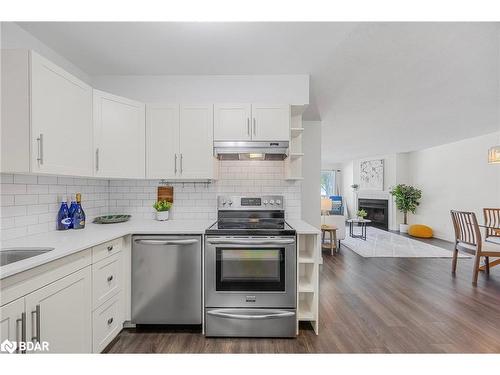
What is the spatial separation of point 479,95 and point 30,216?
522cm

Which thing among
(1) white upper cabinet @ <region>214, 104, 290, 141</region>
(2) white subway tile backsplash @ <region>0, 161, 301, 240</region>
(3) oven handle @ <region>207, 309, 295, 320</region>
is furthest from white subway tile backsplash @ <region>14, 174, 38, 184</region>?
(3) oven handle @ <region>207, 309, 295, 320</region>

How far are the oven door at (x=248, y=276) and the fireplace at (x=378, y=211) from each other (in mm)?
7010

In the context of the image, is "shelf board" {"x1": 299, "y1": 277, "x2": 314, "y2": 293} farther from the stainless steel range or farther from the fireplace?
the fireplace

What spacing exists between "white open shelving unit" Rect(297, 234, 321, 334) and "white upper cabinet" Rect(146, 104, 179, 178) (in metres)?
1.51

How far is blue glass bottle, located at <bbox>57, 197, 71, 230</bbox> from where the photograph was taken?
2.14m

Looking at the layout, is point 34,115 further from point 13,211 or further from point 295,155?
point 295,155

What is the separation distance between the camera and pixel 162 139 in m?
2.52

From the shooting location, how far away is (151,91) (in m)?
2.79

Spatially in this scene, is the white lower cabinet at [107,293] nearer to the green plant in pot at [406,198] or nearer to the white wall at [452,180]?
the white wall at [452,180]

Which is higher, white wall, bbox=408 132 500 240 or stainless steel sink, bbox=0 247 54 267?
white wall, bbox=408 132 500 240

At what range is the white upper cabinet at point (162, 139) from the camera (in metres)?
2.52

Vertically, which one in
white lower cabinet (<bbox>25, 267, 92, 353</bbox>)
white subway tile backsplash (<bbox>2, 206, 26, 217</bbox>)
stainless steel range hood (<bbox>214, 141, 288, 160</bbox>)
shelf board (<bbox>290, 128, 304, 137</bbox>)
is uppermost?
shelf board (<bbox>290, 128, 304, 137</bbox>)

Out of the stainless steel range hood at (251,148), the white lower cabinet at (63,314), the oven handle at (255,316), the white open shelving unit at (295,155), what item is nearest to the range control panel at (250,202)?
the white open shelving unit at (295,155)

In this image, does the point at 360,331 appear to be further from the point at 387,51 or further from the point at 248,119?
the point at 387,51
